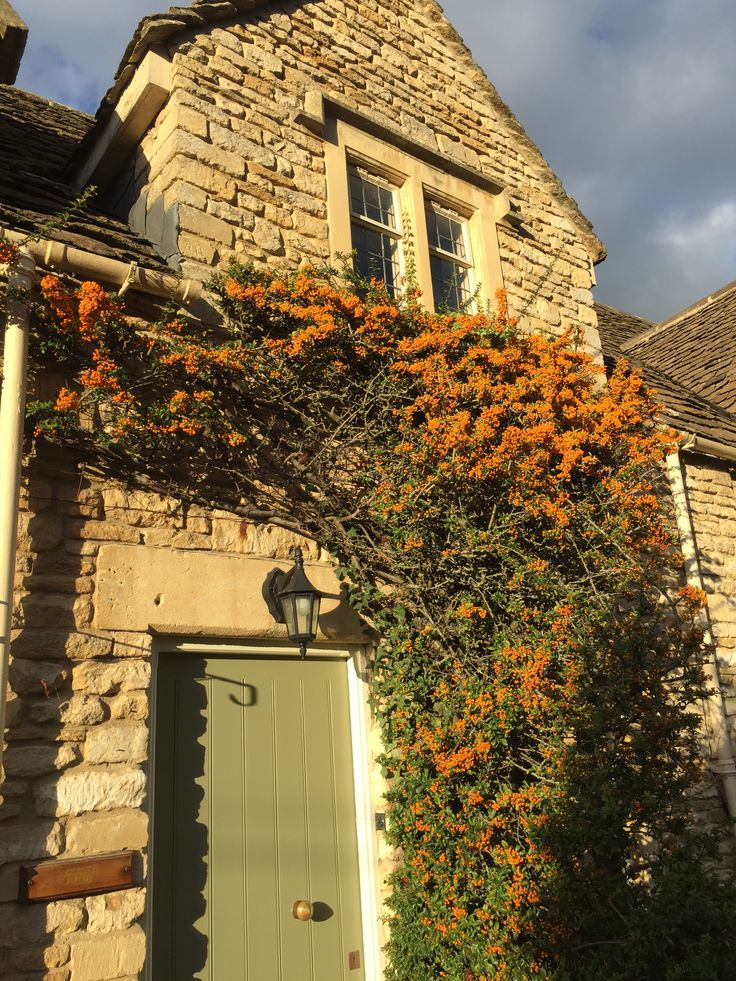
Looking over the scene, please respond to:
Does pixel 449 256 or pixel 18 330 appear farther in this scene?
pixel 449 256

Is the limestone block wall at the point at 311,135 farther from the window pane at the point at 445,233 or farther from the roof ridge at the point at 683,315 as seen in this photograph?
the roof ridge at the point at 683,315

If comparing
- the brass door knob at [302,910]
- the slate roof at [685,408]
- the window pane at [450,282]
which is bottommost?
the brass door knob at [302,910]

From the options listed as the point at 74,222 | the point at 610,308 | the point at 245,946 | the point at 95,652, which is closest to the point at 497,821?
the point at 245,946

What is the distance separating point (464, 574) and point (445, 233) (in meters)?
3.61

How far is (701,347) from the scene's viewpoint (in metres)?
11.4

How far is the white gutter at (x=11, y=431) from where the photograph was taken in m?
3.62

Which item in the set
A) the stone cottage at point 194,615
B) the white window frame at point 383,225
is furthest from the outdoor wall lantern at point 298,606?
the white window frame at point 383,225

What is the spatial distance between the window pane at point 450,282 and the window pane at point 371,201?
1.76ft

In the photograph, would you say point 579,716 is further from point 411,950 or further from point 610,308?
point 610,308

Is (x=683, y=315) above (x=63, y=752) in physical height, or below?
above

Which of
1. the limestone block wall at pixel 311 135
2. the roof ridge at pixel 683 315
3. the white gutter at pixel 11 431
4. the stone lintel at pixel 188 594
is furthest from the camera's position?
the roof ridge at pixel 683 315

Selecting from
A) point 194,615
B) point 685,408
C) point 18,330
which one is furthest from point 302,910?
point 685,408

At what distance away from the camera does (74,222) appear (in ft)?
16.6

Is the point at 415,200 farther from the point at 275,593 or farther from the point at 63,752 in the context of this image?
the point at 63,752
